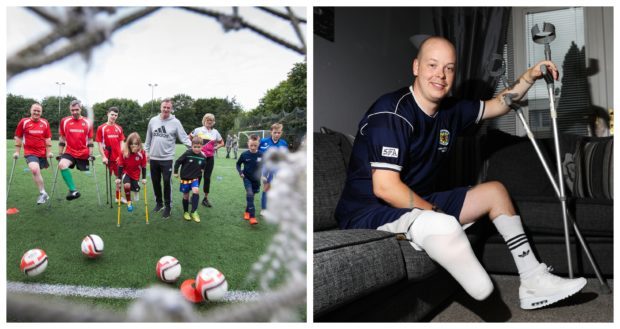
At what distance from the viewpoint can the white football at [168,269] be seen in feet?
3.82

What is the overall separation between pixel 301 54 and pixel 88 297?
717 millimetres

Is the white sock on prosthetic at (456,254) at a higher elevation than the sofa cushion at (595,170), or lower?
lower

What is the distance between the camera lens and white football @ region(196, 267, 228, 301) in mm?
1084

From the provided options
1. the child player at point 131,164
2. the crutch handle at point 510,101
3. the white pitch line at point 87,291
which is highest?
the crutch handle at point 510,101

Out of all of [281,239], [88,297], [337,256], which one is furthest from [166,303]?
[88,297]

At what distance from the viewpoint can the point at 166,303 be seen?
67cm

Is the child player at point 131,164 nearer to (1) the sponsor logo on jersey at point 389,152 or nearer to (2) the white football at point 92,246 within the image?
(2) the white football at point 92,246

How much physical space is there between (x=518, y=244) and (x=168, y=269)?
39.1 inches

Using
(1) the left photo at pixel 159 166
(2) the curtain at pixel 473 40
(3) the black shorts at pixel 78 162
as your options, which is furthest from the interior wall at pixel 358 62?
(3) the black shorts at pixel 78 162

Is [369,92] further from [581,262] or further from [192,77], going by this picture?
[192,77]

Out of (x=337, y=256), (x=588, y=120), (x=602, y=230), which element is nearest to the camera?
(x=337, y=256)

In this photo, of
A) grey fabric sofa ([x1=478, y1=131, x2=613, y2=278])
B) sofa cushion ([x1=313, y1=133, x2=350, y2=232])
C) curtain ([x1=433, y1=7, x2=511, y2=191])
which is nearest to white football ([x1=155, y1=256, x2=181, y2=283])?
sofa cushion ([x1=313, y1=133, x2=350, y2=232])

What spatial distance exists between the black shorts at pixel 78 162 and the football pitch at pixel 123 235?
0.02m

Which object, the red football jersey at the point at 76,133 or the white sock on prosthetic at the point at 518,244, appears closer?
the red football jersey at the point at 76,133
